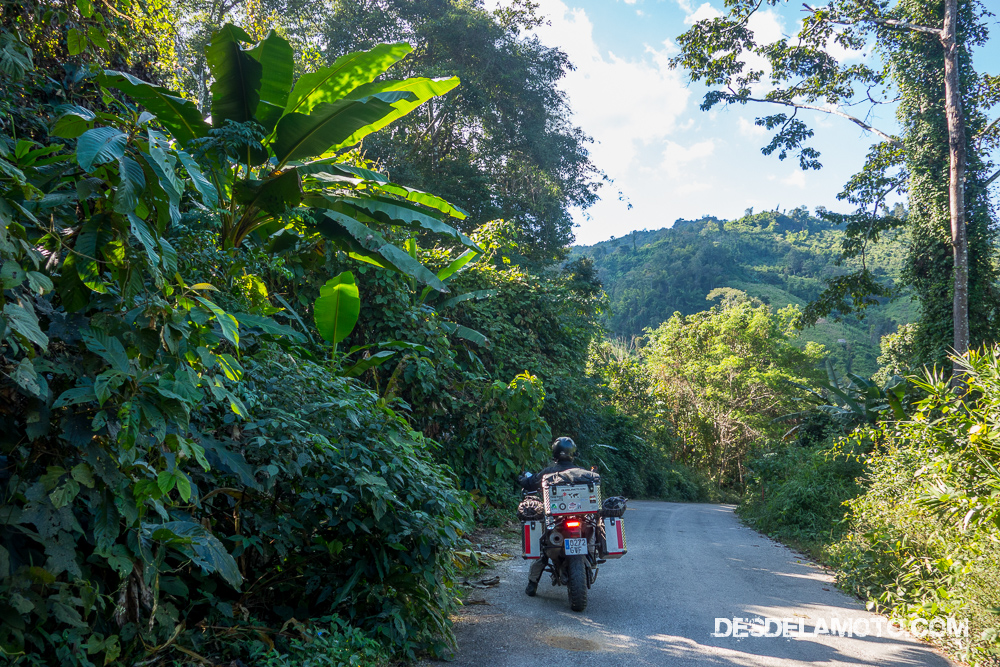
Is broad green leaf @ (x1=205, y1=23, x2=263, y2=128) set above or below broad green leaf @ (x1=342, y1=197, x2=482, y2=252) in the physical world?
above

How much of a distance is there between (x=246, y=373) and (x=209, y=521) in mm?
1009

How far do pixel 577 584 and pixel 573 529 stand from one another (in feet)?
1.48

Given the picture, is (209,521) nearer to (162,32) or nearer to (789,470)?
(162,32)

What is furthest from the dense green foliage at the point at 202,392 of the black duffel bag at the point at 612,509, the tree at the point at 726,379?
the tree at the point at 726,379

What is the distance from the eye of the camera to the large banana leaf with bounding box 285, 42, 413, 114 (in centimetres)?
659

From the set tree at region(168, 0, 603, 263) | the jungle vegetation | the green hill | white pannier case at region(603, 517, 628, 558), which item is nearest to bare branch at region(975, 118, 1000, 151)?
the jungle vegetation

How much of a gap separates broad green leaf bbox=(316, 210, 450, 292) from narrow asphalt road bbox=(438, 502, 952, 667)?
3378 mm

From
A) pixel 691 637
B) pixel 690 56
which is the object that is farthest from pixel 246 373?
pixel 690 56

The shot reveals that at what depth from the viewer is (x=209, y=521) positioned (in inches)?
153

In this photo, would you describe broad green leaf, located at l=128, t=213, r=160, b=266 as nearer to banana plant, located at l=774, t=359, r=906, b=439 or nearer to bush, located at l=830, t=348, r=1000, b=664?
bush, located at l=830, t=348, r=1000, b=664

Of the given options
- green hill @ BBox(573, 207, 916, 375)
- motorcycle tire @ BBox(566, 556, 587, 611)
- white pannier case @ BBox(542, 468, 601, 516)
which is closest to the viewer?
motorcycle tire @ BBox(566, 556, 587, 611)

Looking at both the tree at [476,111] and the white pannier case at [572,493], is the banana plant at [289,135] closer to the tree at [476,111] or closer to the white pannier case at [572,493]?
the white pannier case at [572,493]

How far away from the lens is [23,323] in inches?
86.0

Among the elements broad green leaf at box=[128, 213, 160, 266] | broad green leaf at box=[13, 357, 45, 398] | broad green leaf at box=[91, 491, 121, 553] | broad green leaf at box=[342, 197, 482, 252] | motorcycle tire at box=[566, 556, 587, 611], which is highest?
broad green leaf at box=[342, 197, 482, 252]
